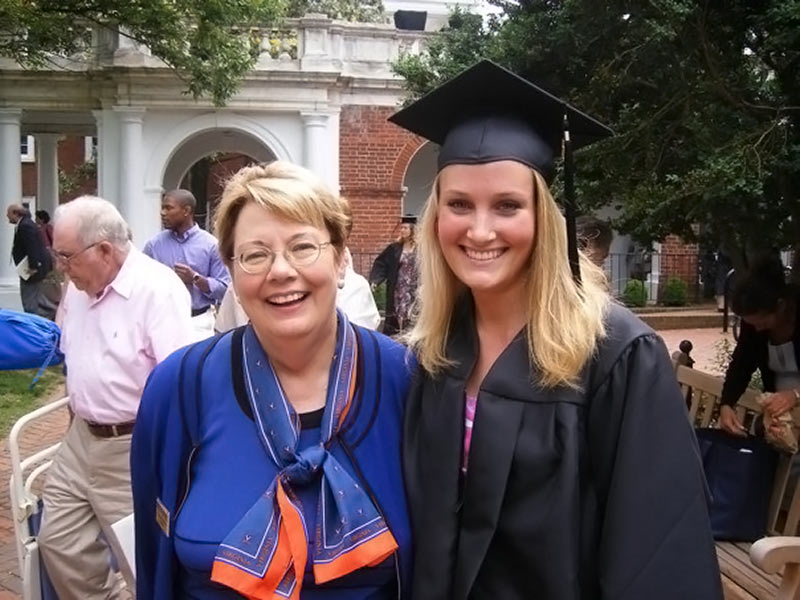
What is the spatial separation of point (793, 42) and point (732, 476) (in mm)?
1748

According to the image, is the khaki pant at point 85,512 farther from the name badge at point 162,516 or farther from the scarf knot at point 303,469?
the scarf knot at point 303,469

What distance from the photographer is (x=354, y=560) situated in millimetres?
1921

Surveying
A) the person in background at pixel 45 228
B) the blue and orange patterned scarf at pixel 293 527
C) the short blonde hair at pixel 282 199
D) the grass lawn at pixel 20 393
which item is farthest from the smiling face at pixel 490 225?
the person in background at pixel 45 228

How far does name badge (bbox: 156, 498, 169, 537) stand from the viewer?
2029 mm

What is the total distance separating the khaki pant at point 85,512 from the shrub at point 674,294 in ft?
51.0

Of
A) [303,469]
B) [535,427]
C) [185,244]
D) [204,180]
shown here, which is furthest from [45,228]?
[535,427]

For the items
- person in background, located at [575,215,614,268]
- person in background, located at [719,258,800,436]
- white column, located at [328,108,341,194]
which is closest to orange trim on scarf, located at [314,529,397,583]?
person in background, located at [719,258,800,436]

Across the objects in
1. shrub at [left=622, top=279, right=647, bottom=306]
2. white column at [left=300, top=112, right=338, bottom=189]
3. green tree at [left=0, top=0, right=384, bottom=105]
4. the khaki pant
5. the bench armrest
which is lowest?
shrub at [left=622, top=279, right=647, bottom=306]

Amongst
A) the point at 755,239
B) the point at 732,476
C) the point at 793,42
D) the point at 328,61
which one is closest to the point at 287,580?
the point at 732,476

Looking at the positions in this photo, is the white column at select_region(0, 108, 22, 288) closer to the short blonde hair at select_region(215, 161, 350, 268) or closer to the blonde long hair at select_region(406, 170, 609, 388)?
the short blonde hair at select_region(215, 161, 350, 268)

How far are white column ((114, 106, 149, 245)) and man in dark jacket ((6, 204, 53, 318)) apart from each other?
8.70ft

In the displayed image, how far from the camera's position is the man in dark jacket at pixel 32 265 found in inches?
487

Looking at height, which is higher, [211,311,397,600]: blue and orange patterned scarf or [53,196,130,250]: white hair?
[53,196,130,250]: white hair

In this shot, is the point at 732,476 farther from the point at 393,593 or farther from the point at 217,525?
the point at 217,525
